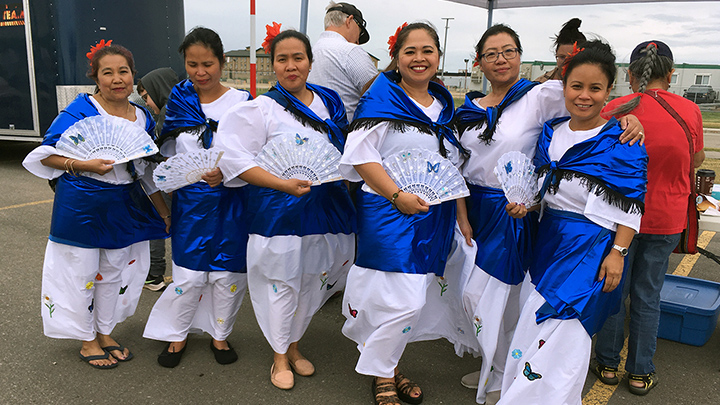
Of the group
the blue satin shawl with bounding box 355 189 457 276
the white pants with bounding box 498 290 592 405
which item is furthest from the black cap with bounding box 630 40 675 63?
the white pants with bounding box 498 290 592 405

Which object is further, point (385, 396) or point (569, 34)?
point (569, 34)

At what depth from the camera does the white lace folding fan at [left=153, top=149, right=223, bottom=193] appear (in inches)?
103

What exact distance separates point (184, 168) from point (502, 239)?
1.65 m

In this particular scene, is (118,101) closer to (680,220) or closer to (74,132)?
(74,132)

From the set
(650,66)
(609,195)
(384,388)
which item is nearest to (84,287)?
(384,388)

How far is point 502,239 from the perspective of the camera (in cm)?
252

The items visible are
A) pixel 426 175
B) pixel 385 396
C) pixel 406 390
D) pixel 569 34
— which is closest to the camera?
pixel 426 175

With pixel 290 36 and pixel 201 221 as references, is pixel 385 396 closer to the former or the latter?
pixel 201 221

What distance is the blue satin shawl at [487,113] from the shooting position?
255 cm

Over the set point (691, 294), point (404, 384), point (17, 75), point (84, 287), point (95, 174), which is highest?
point (17, 75)

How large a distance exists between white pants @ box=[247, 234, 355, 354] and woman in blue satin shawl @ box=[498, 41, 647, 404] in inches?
43.4

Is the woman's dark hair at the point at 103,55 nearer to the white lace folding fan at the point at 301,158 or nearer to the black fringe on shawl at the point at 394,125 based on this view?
the white lace folding fan at the point at 301,158

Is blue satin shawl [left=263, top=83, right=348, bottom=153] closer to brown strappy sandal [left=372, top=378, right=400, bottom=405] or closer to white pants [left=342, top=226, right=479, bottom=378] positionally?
white pants [left=342, top=226, right=479, bottom=378]

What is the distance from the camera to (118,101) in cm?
289
